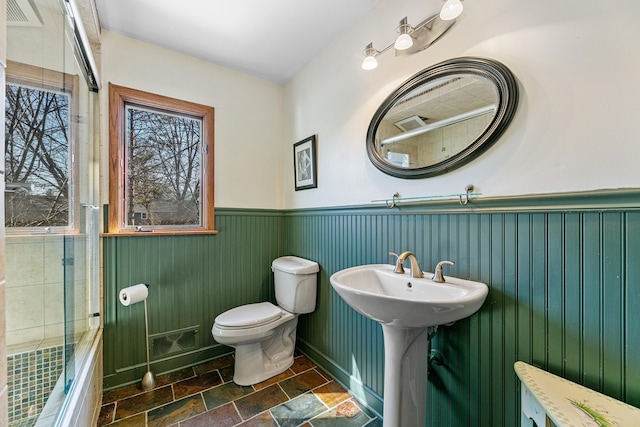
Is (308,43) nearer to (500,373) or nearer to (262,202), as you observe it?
(262,202)

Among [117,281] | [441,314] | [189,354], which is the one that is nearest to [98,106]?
[117,281]

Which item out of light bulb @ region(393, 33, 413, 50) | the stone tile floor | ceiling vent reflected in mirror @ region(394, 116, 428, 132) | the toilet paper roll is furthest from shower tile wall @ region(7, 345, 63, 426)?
light bulb @ region(393, 33, 413, 50)

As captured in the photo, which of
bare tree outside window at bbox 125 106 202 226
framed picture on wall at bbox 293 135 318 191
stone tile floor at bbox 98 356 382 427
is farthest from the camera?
framed picture on wall at bbox 293 135 318 191

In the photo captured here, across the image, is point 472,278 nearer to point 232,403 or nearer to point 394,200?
point 394,200

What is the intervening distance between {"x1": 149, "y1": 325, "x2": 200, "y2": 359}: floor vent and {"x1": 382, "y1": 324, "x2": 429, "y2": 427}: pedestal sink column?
1.55 metres

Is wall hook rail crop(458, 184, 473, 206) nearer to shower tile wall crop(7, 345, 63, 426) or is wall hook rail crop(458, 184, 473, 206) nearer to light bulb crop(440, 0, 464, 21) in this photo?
light bulb crop(440, 0, 464, 21)

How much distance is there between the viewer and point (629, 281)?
2.57 feet

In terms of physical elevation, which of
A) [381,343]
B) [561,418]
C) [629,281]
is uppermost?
[629,281]

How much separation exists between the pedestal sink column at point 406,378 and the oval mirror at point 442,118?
762 mm

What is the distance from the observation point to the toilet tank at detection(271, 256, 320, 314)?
1917mm

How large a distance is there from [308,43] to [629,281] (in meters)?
2.07

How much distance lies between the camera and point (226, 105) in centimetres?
219

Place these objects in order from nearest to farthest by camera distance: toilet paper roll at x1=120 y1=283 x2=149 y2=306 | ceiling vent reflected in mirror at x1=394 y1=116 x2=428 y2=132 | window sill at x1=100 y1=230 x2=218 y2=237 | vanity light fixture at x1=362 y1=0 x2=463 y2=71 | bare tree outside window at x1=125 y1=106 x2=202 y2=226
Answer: vanity light fixture at x1=362 y1=0 x2=463 y2=71 → ceiling vent reflected in mirror at x1=394 y1=116 x2=428 y2=132 → toilet paper roll at x1=120 y1=283 x2=149 y2=306 → window sill at x1=100 y1=230 x2=218 y2=237 → bare tree outside window at x1=125 y1=106 x2=202 y2=226

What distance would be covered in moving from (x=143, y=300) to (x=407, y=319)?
173 centimetres
